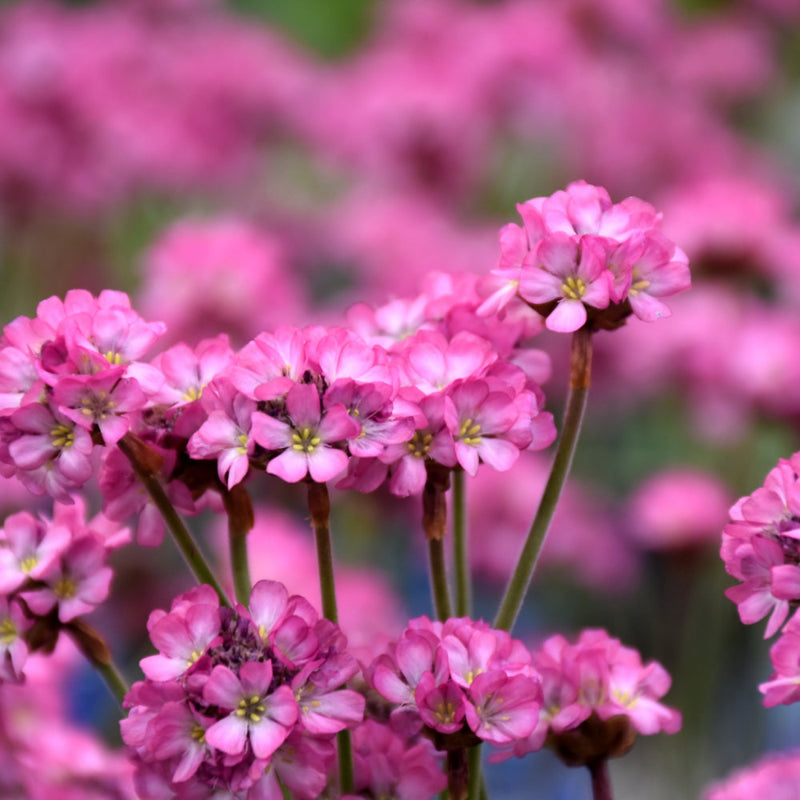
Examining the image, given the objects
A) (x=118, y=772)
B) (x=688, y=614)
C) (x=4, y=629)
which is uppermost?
(x=4, y=629)

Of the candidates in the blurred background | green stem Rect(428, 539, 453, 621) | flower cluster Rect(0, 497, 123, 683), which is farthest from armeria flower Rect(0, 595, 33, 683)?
the blurred background

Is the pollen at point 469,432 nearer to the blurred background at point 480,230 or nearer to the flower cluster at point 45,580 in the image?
the flower cluster at point 45,580

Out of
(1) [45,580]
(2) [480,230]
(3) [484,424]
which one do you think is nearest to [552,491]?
(3) [484,424]

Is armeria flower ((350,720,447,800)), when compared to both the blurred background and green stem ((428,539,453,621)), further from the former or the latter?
the blurred background

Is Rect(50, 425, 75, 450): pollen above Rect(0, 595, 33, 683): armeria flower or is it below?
above

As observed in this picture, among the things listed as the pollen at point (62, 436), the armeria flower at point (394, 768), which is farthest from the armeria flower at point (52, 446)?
the armeria flower at point (394, 768)

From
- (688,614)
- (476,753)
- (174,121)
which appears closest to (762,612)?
(476,753)

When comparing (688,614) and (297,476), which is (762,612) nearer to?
(297,476)

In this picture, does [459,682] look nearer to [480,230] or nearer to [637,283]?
[637,283]

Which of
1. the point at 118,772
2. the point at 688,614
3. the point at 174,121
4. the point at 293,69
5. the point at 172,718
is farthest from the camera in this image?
the point at 293,69
